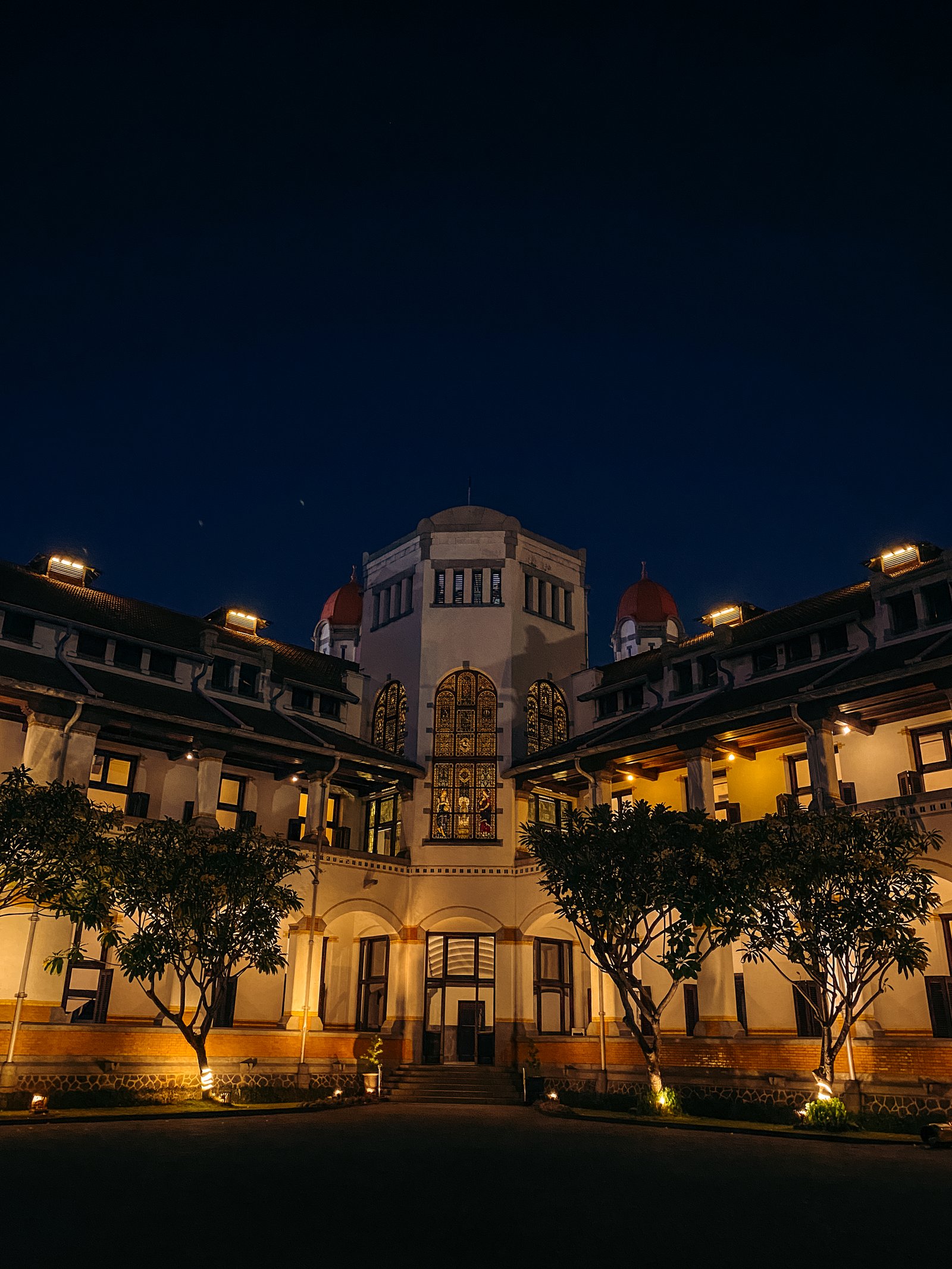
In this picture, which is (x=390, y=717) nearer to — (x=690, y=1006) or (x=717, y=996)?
(x=690, y=1006)

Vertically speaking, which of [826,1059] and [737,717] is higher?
[737,717]

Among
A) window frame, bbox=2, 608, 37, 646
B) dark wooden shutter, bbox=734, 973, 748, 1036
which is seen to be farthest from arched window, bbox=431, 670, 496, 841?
window frame, bbox=2, 608, 37, 646

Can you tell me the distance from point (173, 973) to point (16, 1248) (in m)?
23.2

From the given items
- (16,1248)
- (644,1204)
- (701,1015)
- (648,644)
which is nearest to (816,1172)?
(644,1204)

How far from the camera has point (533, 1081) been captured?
99.8 feet

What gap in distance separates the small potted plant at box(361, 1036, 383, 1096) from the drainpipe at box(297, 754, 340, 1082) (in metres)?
2.03

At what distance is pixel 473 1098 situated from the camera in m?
30.7

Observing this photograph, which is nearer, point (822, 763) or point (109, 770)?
point (822, 763)

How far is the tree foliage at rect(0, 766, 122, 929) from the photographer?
74.9 feet

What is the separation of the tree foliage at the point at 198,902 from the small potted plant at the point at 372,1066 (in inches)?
215

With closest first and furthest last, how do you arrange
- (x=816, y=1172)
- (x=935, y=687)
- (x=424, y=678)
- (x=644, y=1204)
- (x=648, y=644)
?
(x=644, y=1204) < (x=816, y=1172) < (x=935, y=687) < (x=424, y=678) < (x=648, y=644)

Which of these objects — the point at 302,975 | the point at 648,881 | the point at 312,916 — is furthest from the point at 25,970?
the point at 648,881

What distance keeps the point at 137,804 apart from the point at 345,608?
2557 centimetres

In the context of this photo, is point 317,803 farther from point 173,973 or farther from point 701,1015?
point 701,1015
